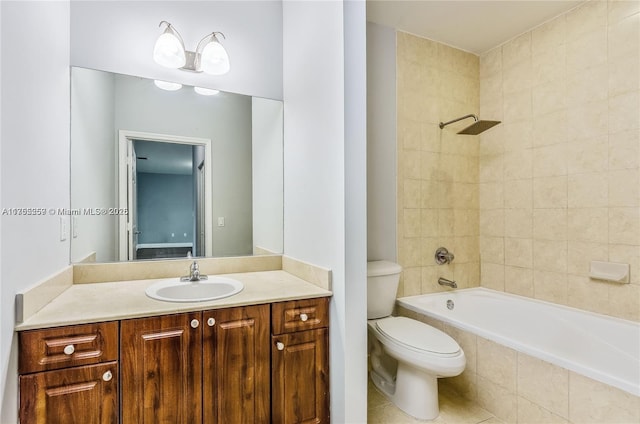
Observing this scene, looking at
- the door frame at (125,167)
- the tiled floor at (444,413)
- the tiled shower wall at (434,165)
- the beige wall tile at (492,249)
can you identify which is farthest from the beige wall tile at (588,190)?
the door frame at (125,167)

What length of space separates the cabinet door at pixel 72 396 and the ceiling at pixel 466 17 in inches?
101

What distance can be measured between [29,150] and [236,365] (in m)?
1.18

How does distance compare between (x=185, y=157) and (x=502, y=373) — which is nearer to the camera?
(x=502, y=373)

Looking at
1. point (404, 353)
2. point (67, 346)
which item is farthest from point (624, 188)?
point (67, 346)

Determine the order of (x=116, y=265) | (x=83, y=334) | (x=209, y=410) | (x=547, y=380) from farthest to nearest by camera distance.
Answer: (x=116, y=265) < (x=547, y=380) < (x=209, y=410) < (x=83, y=334)

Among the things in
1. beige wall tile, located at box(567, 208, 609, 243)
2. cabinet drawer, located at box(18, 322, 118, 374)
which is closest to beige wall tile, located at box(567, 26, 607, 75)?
beige wall tile, located at box(567, 208, 609, 243)

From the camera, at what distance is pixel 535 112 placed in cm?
241

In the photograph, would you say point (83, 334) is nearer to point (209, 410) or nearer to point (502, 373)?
point (209, 410)

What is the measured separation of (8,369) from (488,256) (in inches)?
120

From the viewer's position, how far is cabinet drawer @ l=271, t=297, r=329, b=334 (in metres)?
1.47

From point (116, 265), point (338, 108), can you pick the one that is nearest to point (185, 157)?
point (116, 265)

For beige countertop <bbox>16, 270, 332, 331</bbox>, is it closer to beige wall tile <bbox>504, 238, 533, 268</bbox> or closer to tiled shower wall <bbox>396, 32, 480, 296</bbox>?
tiled shower wall <bbox>396, 32, 480, 296</bbox>

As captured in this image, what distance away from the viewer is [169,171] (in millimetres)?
1891

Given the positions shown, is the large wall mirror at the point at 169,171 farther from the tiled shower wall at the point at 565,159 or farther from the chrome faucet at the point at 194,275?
the tiled shower wall at the point at 565,159
